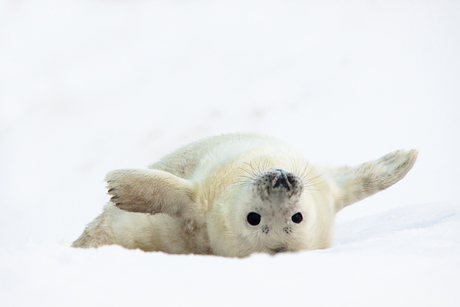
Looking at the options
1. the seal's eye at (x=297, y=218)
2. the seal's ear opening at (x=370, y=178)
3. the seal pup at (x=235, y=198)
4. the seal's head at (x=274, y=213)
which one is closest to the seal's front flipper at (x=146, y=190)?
the seal pup at (x=235, y=198)

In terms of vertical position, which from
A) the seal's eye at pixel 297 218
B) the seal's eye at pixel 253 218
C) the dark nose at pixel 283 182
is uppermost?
the dark nose at pixel 283 182

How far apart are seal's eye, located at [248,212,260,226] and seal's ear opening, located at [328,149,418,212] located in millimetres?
713

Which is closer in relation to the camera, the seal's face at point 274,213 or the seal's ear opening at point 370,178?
the seal's face at point 274,213

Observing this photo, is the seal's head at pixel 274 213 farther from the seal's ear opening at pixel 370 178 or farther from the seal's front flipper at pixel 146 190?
the seal's ear opening at pixel 370 178

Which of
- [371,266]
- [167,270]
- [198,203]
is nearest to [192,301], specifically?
[167,270]

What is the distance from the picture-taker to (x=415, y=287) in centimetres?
147

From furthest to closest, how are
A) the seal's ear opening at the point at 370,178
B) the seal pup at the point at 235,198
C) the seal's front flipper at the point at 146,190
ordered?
the seal's ear opening at the point at 370,178, the seal's front flipper at the point at 146,190, the seal pup at the point at 235,198

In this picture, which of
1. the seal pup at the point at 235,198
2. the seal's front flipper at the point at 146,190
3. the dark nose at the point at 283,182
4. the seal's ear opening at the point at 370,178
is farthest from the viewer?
the seal's ear opening at the point at 370,178

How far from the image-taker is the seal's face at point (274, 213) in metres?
2.26

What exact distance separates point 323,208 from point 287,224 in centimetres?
40

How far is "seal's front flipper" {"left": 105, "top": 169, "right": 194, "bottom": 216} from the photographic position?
261cm

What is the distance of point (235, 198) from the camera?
252 cm

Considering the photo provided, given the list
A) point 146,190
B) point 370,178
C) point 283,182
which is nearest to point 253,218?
point 283,182

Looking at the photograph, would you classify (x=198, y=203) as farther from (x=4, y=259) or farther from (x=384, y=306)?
(x=384, y=306)
